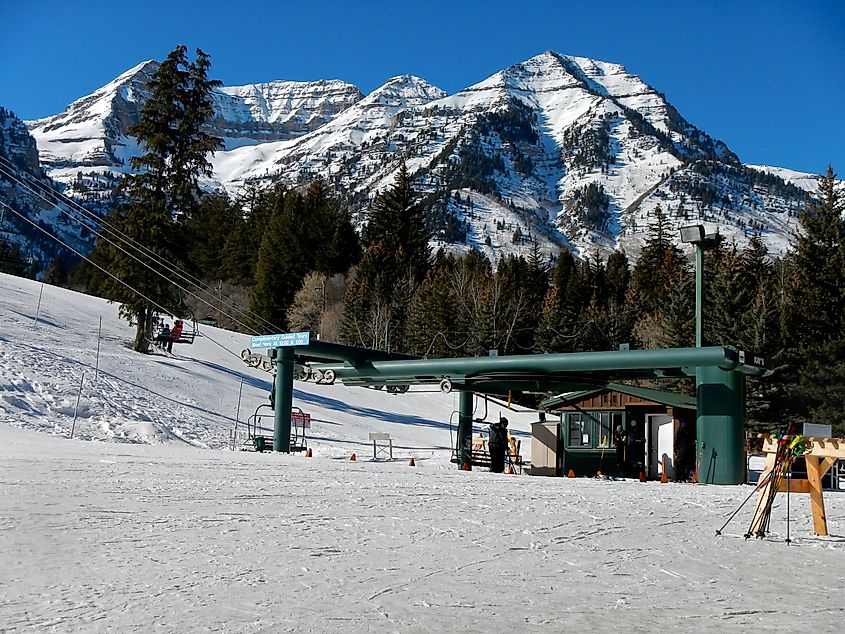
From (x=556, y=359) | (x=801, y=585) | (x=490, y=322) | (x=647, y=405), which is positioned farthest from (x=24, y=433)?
(x=490, y=322)

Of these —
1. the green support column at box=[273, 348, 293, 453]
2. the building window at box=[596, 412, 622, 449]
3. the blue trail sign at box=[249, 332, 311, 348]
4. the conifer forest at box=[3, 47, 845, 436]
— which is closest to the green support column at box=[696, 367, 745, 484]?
the building window at box=[596, 412, 622, 449]

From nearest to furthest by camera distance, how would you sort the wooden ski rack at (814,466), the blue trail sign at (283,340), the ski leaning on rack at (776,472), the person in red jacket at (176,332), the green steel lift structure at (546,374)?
the ski leaning on rack at (776,472) → the wooden ski rack at (814,466) → the green steel lift structure at (546,374) → the blue trail sign at (283,340) → the person in red jacket at (176,332)

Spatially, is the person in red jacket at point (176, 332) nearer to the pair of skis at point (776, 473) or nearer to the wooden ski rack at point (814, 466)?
the wooden ski rack at point (814, 466)

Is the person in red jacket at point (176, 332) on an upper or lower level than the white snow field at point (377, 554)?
upper

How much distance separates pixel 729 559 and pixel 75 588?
18.2ft

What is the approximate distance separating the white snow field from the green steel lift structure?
443 cm

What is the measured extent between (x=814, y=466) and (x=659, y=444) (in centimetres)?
1423

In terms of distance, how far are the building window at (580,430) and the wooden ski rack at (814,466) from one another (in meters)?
14.6

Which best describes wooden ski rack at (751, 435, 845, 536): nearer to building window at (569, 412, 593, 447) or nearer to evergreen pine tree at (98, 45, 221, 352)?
building window at (569, 412, 593, 447)

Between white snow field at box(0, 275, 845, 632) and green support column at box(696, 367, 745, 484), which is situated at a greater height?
green support column at box(696, 367, 745, 484)

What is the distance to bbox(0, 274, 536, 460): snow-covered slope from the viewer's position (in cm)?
2744

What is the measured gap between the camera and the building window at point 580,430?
25141 millimetres

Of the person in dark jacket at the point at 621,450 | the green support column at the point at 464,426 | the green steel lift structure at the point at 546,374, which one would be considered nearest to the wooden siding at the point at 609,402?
the green steel lift structure at the point at 546,374

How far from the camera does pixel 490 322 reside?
65.4 m
